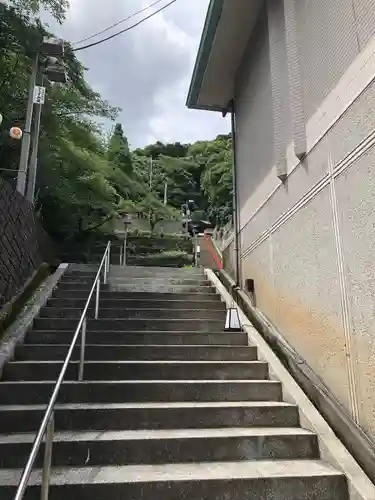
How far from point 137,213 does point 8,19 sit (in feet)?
32.3

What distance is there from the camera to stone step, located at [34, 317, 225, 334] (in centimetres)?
451

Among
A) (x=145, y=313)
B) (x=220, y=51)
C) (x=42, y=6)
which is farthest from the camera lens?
(x=42, y=6)

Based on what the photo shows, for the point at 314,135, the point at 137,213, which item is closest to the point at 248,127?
the point at 314,135

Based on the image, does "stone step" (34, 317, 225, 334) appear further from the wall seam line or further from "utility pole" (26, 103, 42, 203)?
"utility pole" (26, 103, 42, 203)

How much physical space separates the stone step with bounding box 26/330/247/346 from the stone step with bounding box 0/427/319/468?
149 cm

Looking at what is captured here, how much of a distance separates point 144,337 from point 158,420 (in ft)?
4.65

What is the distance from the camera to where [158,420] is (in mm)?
2906

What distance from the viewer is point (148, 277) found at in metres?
6.73

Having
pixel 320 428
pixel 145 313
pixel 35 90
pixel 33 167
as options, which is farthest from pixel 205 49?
pixel 320 428

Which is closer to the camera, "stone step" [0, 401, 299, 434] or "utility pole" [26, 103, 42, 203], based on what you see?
"stone step" [0, 401, 299, 434]

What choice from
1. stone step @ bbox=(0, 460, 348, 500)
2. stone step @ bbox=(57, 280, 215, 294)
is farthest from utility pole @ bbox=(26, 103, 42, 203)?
stone step @ bbox=(0, 460, 348, 500)

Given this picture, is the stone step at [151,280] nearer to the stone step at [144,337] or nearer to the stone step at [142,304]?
the stone step at [142,304]

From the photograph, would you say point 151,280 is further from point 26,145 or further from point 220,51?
point 220,51

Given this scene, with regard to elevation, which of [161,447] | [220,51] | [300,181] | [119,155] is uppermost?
[119,155]
